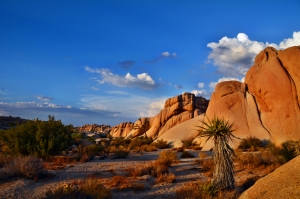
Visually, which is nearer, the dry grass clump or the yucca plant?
the dry grass clump

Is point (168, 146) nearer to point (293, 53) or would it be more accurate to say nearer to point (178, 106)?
point (178, 106)

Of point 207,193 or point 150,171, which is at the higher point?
point 150,171

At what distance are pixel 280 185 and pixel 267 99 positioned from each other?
25446 millimetres

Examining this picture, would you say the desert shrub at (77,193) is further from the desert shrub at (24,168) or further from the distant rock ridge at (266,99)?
the distant rock ridge at (266,99)

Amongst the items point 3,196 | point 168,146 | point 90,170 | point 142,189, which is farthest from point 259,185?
point 168,146

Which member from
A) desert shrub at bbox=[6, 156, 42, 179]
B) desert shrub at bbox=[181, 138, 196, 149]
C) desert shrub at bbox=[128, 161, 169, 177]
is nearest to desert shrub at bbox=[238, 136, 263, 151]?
desert shrub at bbox=[181, 138, 196, 149]

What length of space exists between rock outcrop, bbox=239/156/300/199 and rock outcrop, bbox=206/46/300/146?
Result: 66.1 ft

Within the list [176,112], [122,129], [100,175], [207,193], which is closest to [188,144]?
[176,112]

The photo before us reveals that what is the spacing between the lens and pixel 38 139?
19.5 m

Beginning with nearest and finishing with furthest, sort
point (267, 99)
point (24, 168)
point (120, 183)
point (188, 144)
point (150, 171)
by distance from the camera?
point (120, 183)
point (24, 168)
point (150, 171)
point (267, 99)
point (188, 144)

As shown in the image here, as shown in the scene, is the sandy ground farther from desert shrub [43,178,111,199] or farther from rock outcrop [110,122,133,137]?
rock outcrop [110,122,133,137]

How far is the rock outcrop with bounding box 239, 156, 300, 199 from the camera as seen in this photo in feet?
20.1

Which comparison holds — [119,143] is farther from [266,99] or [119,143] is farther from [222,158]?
[222,158]

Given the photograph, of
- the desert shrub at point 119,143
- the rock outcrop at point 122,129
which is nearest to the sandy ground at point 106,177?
the desert shrub at point 119,143
